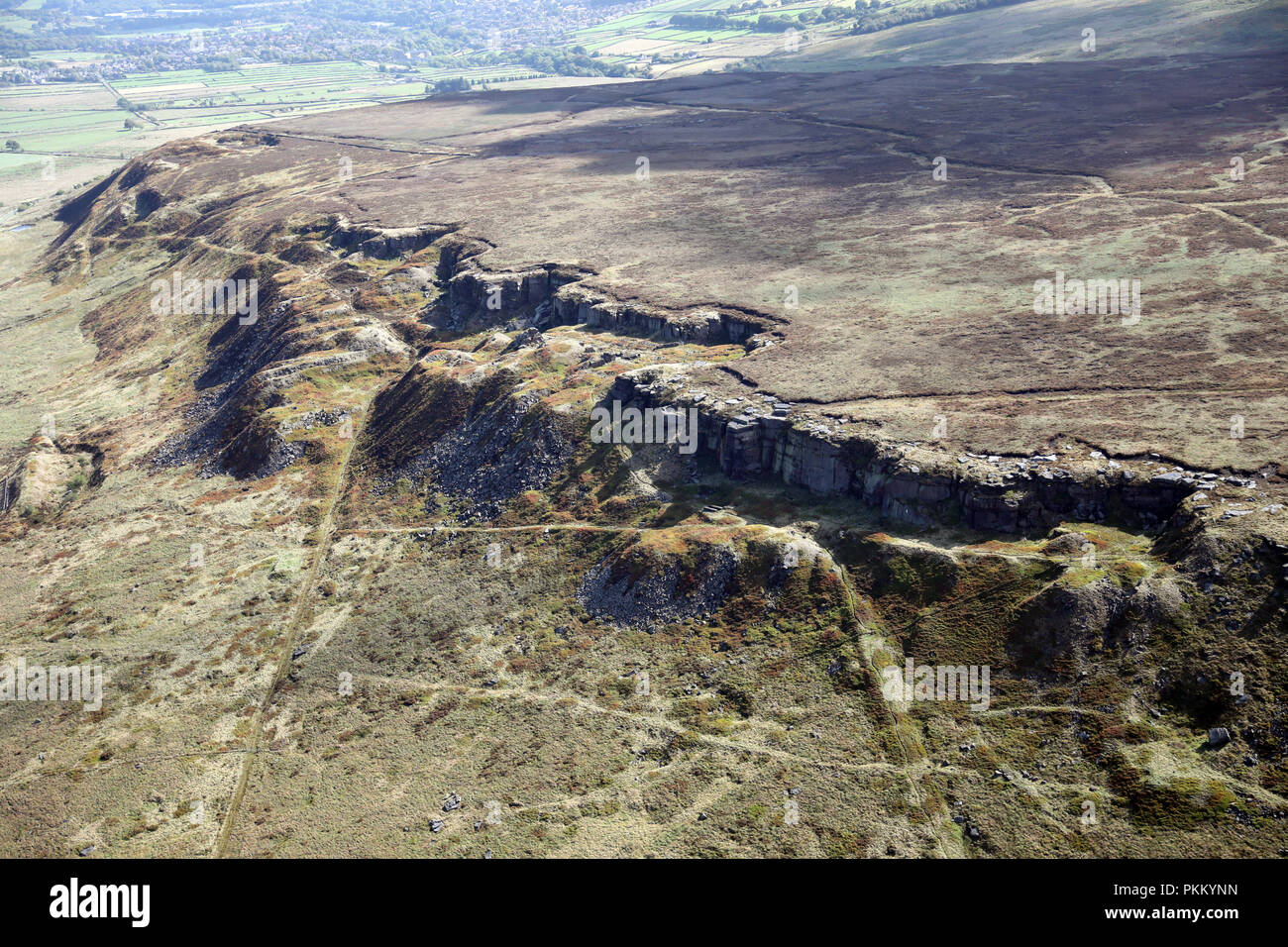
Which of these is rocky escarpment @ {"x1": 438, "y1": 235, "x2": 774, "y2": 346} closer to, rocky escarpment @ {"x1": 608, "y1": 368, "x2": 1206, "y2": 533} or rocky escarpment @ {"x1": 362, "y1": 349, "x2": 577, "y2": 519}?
rocky escarpment @ {"x1": 362, "y1": 349, "x2": 577, "y2": 519}

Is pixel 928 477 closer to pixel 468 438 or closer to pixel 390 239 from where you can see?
pixel 468 438

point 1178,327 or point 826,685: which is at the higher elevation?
point 1178,327

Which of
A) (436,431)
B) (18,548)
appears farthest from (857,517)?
(18,548)

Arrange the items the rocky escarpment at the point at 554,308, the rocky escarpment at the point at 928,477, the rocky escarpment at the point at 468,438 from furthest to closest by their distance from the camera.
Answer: the rocky escarpment at the point at 554,308 → the rocky escarpment at the point at 468,438 → the rocky escarpment at the point at 928,477

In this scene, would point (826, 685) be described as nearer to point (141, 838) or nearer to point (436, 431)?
point (141, 838)

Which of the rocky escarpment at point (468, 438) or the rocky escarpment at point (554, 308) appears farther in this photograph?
the rocky escarpment at point (554, 308)

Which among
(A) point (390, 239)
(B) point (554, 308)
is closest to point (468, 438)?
(B) point (554, 308)

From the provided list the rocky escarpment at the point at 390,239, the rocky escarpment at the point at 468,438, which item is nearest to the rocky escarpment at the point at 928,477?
the rocky escarpment at the point at 468,438

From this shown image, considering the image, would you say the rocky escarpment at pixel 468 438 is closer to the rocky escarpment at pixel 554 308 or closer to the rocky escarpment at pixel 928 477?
the rocky escarpment at pixel 554 308

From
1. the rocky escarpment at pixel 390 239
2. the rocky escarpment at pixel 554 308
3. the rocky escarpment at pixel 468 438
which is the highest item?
the rocky escarpment at pixel 390 239
